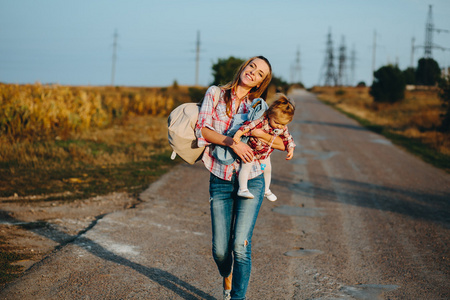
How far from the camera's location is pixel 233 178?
124 inches

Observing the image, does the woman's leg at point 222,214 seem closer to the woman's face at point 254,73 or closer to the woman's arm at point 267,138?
the woman's arm at point 267,138

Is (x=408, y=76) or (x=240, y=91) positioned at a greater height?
(x=408, y=76)

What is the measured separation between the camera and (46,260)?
4211mm

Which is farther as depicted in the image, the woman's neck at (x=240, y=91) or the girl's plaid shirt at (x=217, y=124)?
the woman's neck at (x=240, y=91)

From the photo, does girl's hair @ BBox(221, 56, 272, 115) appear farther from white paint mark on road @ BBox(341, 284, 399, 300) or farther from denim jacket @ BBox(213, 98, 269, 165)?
white paint mark on road @ BBox(341, 284, 399, 300)

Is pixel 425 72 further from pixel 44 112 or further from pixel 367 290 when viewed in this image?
pixel 367 290

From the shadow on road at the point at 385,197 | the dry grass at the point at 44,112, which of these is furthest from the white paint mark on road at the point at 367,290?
the dry grass at the point at 44,112

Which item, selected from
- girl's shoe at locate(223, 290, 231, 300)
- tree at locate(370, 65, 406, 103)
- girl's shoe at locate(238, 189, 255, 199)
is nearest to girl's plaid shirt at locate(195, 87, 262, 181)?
girl's shoe at locate(238, 189, 255, 199)

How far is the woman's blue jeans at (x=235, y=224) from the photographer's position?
10.2 feet

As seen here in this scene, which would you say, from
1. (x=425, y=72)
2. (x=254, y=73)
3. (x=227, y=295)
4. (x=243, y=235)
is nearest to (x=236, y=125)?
(x=254, y=73)

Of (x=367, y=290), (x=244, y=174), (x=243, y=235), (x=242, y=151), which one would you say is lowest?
(x=367, y=290)

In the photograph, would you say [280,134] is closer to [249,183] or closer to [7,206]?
[249,183]

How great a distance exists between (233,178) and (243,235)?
42 centimetres

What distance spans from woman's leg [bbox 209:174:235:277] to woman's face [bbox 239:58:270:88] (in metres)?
0.75
